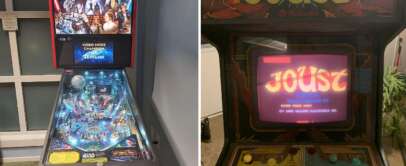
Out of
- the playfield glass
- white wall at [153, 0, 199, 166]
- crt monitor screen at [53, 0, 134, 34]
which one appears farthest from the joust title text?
crt monitor screen at [53, 0, 134, 34]

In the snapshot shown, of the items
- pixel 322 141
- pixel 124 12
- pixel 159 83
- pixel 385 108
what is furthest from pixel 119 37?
pixel 385 108

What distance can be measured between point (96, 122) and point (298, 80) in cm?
85

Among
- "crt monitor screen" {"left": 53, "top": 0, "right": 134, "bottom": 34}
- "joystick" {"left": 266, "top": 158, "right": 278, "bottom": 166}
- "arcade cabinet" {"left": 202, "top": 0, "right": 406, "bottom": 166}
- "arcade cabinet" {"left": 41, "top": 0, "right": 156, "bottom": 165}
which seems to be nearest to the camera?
"arcade cabinet" {"left": 202, "top": 0, "right": 406, "bottom": 166}

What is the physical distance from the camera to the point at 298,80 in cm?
154

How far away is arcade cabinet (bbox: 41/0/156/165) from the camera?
5.77 feet

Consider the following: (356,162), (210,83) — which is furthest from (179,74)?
(356,162)

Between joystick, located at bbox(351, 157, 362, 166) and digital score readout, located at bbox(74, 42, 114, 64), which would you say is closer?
joystick, located at bbox(351, 157, 362, 166)

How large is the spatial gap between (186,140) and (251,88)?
30 centimetres

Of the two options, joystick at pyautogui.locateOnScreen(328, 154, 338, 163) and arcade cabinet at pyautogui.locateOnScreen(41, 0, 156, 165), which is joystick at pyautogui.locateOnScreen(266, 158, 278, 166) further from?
arcade cabinet at pyautogui.locateOnScreen(41, 0, 156, 165)

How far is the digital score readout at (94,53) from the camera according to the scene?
82.0 inches

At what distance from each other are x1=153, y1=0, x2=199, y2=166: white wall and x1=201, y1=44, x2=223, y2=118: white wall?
55mm

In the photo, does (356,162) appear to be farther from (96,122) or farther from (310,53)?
(96,122)

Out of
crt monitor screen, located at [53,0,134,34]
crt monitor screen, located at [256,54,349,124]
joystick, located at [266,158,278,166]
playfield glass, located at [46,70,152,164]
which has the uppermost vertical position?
crt monitor screen, located at [53,0,134,34]

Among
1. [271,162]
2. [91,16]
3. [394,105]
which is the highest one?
[91,16]
